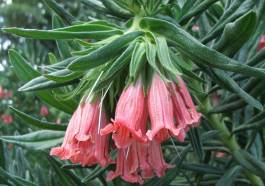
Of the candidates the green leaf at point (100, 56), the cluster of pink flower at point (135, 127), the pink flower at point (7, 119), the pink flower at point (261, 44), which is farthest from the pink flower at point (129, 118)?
the pink flower at point (7, 119)

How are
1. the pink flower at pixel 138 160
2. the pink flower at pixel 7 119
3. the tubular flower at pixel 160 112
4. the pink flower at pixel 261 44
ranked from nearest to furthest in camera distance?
the tubular flower at pixel 160 112 → the pink flower at pixel 138 160 → the pink flower at pixel 261 44 → the pink flower at pixel 7 119

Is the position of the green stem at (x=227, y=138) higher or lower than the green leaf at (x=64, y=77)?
lower

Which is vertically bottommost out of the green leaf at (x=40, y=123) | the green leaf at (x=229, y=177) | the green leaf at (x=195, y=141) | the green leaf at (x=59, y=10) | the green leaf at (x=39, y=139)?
the green leaf at (x=229, y=177)

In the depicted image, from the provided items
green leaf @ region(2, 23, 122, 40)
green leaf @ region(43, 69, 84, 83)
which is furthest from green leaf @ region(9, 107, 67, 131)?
green leaf @ region(2, 23, 122, 40)

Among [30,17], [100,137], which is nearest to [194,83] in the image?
[100,137]

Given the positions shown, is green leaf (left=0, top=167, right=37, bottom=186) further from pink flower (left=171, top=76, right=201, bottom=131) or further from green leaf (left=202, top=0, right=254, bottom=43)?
green leaf (left=202, top=0, right=254, bottom=43)

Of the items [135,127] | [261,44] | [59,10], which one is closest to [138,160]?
[135,127]

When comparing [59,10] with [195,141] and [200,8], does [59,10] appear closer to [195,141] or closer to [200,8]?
[200,8]

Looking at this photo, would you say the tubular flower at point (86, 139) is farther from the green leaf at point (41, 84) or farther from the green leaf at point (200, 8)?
the green leaf at point (200, 8)
